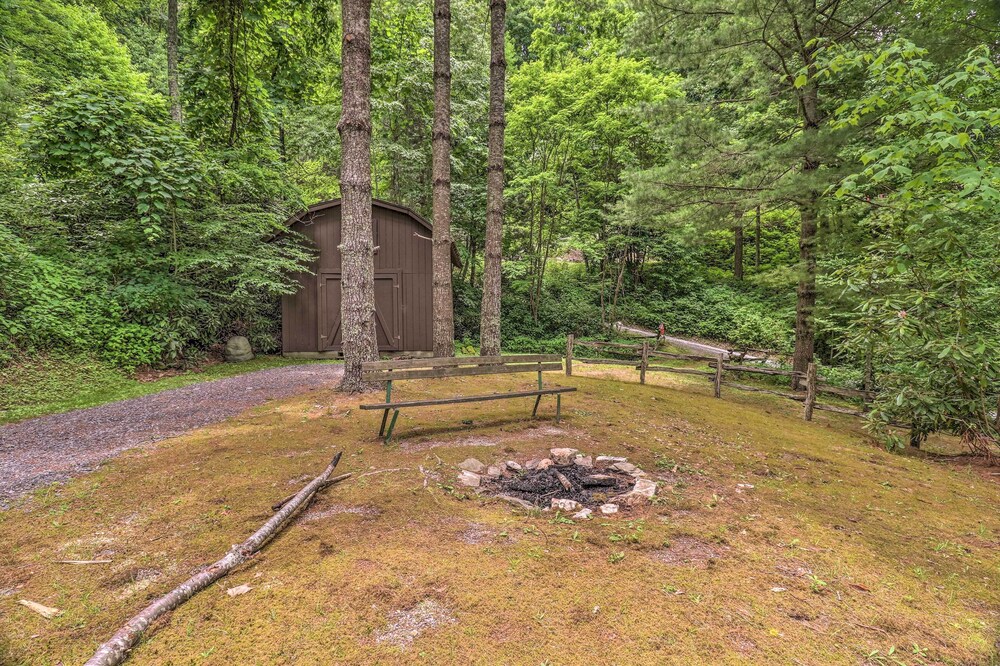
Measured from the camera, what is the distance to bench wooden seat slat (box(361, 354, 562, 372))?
16.8ft

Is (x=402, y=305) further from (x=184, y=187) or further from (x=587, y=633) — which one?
(x=587, y=633)

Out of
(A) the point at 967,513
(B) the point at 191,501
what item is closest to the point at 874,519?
(A) the point at 967,513

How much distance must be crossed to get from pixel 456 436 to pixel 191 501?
9.10 ft

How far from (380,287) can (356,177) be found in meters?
6.76

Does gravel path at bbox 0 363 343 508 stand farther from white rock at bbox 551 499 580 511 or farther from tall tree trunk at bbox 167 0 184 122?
tall tree trunk at bbox 167 0 184 122

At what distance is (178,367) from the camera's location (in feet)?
31.6

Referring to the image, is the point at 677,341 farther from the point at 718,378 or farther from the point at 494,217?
the point at 494,217

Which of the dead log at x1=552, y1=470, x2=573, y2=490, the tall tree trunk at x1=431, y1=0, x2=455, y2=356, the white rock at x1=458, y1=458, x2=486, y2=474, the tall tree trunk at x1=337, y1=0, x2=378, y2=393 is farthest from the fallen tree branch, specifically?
the tall tree trunk at x1=431, y1=0, x2=455, y2=356

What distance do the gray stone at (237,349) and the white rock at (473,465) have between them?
32.4 feet

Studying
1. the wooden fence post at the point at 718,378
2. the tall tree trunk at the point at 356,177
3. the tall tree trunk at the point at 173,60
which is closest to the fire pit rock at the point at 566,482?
the tall tree trunk at the point at 356,177

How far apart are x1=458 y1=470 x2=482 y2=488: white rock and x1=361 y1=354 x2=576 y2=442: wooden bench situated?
1.03 meters

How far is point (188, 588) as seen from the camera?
7.65 ft

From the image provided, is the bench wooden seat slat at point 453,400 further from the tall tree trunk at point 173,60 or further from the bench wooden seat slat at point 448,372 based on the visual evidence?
the tall tree trunk at point 173,60

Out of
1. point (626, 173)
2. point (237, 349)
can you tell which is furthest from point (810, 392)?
point (237, 349)
